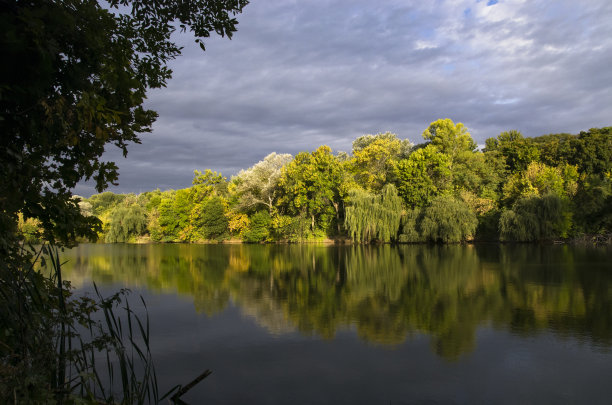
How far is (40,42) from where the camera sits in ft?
8.97

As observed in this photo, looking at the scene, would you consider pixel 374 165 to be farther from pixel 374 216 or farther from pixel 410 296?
pixel 410 296

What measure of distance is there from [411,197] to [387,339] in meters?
31.7

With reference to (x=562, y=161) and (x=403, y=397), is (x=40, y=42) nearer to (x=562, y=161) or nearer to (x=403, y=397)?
(x=403, y=397)

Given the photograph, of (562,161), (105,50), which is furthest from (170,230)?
(105,50)

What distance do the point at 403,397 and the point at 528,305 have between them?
5925 millimetres

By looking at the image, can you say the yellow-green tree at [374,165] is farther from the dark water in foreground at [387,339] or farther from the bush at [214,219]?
the dark water in foreground at [387,339]

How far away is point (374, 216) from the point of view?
34.5m

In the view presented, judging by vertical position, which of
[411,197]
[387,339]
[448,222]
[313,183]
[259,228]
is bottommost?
[387,339]

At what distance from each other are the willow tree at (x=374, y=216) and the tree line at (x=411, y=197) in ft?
0.29

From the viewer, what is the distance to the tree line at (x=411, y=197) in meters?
32.2

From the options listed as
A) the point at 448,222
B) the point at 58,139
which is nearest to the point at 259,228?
the point at 448,222

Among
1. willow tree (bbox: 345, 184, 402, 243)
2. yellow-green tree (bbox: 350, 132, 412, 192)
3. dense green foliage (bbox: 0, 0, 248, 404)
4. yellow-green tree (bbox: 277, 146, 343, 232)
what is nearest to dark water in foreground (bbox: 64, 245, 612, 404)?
dense green foliage (bbox: 0, 0, 248, 404)

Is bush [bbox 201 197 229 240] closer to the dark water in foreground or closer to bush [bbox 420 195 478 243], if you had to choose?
bush [bbox 420 195 478 243]

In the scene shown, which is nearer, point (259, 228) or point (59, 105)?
point (59, 105)
